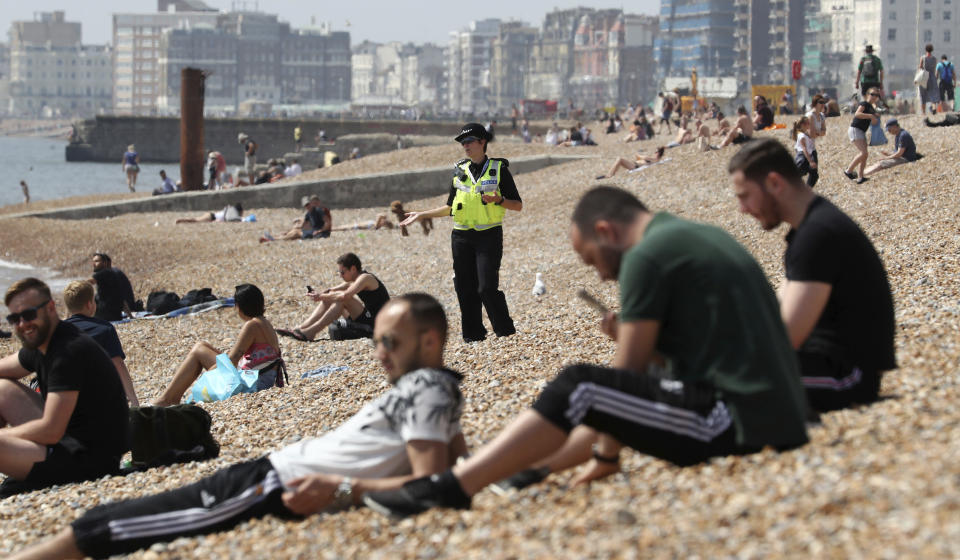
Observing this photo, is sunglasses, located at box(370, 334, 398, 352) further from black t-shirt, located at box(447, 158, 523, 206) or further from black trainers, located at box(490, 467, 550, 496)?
black t-shirt, located at box(447, 158, 523, 206)

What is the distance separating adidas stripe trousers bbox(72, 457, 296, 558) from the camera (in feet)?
14.5

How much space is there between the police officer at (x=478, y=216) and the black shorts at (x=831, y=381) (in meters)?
4.22

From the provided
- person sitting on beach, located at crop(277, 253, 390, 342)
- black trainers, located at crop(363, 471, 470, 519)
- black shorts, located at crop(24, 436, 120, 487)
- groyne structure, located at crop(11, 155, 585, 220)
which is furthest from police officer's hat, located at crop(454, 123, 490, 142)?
groyne structure, located at crop(11, 155, 585, 220)

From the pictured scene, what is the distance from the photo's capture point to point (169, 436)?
20.6ft

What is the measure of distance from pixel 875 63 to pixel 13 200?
4304cm

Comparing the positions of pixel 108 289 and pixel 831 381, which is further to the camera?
pixel 108 289

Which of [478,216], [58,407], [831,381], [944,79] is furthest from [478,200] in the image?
[944,79]

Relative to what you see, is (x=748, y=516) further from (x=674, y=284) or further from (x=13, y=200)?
(x=13, y=200)

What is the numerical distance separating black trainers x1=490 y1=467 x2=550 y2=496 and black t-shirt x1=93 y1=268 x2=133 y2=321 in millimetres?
8863

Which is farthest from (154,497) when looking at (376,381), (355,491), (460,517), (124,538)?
(376,381)

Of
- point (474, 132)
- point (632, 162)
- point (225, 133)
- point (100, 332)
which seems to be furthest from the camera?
point (225, 133)

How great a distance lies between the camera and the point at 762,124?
894 inches

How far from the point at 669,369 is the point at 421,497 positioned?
0.93m

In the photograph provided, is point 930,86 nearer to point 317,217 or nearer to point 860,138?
point 860,138
